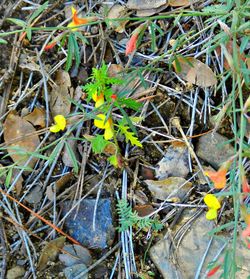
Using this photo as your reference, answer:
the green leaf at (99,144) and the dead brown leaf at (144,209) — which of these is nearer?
the green leaf at (99,144)

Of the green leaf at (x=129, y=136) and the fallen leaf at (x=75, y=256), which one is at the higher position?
the green leaf at (x=129, y=136)

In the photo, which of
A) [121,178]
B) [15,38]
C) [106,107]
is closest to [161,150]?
[121,178]

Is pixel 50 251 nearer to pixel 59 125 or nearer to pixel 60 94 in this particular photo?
pixel 59 125

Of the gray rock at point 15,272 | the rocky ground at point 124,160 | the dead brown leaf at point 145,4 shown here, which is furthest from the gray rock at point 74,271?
the dead brown leaf at point 145,4

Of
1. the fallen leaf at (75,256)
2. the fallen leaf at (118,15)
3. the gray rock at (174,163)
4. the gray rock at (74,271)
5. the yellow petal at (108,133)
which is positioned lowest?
the gray rock at (74,271)

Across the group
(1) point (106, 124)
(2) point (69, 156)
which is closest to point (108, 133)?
(1) point (106, 124)

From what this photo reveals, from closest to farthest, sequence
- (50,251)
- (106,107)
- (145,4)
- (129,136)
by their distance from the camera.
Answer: (106,107)
(129,136)
(50,251)
(145,4)

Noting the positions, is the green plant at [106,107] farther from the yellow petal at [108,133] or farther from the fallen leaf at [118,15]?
the fallen leaf at [118,15]
